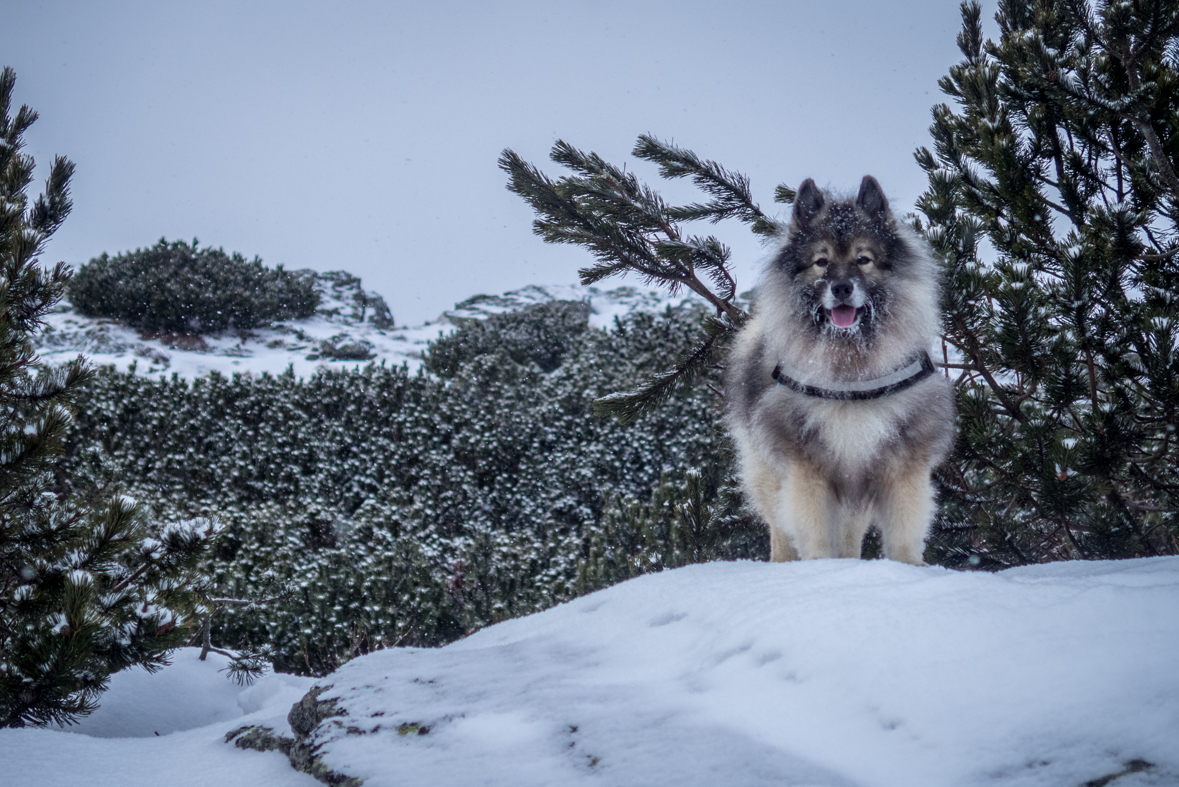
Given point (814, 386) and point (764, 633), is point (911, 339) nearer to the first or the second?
point (814, 386)

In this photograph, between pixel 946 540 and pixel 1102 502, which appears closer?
pixel 1102 502

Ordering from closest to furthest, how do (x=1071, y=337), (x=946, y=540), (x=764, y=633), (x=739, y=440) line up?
(x=764, y=633) → (x=1071, y=337) → (x=739, y=440) → (x=946, y=540)

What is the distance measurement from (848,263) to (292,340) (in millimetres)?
18553

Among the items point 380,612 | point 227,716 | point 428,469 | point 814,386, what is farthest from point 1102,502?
point 428,469

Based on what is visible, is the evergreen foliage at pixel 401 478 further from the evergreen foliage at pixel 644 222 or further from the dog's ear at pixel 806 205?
the dog's ear at pixel 806 205

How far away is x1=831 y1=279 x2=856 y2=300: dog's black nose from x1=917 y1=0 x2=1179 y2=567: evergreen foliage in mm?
866

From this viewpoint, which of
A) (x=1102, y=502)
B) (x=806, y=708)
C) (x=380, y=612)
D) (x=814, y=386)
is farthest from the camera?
(x=380, y=612)

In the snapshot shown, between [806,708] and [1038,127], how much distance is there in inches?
133

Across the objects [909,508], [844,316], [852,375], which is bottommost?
[909,508]

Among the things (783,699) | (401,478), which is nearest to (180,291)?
(401,478)

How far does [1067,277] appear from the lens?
9.41 feet

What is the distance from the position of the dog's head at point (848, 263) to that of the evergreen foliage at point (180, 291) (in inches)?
728

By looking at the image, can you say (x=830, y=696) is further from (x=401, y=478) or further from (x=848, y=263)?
(x=401, y=478)

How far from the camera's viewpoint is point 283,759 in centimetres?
183
